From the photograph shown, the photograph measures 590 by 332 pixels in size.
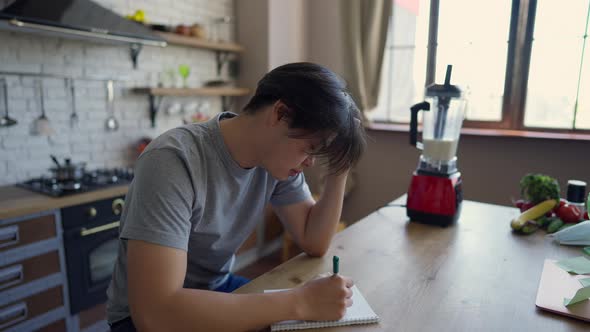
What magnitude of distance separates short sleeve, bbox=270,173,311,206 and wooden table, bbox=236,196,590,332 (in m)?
0.18

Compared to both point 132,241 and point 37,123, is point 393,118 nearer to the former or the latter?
point 37,123

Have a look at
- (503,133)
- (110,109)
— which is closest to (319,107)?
(110,109)

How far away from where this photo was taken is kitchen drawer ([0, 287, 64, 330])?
1.57m

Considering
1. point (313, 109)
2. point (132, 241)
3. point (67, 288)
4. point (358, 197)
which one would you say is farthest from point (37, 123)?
point (358, 197)

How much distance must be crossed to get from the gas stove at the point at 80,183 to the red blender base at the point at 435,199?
143 centimetres

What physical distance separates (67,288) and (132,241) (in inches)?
50.0

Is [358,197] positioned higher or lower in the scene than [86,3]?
lower

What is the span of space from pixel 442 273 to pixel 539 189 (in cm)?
65

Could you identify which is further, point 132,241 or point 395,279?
point 395,279

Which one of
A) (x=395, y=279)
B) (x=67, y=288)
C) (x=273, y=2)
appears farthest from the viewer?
(x=273, y=2)

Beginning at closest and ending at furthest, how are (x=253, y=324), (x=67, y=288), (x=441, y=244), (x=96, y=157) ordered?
(x=253, y=324)
(x=441, y=244)
(x=67, y=288)
(x=96, y=157)

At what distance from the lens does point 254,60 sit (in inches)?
120

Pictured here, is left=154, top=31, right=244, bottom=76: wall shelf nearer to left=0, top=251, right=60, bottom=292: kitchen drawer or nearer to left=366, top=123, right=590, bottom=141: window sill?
left=366, top=123, right=590, bottom=141: window sill

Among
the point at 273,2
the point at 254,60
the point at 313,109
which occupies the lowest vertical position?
the point at 313,109
